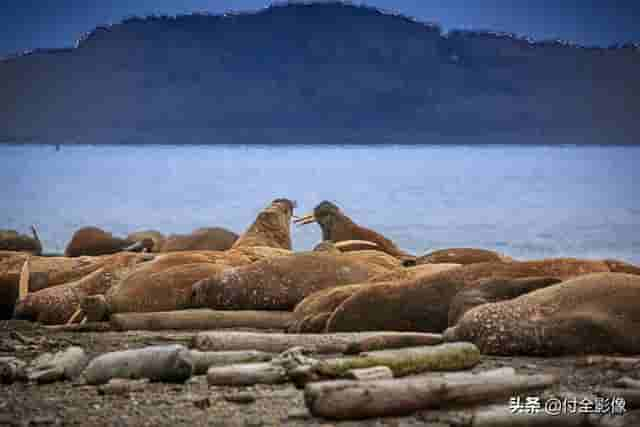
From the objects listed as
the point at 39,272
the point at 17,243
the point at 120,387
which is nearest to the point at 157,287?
the point at 39,272

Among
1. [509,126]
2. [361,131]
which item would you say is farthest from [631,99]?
[361,131]

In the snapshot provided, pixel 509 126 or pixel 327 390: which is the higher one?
pixel 509 126

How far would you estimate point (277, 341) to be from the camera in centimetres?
710

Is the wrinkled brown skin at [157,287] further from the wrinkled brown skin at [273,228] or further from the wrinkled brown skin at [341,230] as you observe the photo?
the wrinkled brown skin at [341,230]

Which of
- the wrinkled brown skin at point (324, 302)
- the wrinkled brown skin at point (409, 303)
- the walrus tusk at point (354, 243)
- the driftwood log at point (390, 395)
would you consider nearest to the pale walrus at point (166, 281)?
the wrinkled brown skin at point (324, 302)

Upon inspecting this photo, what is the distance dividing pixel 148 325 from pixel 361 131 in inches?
4628

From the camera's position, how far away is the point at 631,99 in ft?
234

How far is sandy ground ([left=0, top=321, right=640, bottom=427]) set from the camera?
216 inches

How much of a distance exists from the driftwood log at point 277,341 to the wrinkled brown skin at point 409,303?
766mm

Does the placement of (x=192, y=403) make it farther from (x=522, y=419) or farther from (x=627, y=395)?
(x=627, y=395)

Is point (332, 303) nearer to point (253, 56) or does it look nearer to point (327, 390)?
point (327, 390)

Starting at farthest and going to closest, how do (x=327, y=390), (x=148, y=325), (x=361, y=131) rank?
(x=361, y=131), (x=148, y=325), (x=327, y=390)

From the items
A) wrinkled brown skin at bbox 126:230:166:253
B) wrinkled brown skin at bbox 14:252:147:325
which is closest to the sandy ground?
wrinkled brown skin at bbox 14:252:147:325

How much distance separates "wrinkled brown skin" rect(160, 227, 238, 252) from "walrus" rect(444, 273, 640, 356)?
7.00 m
